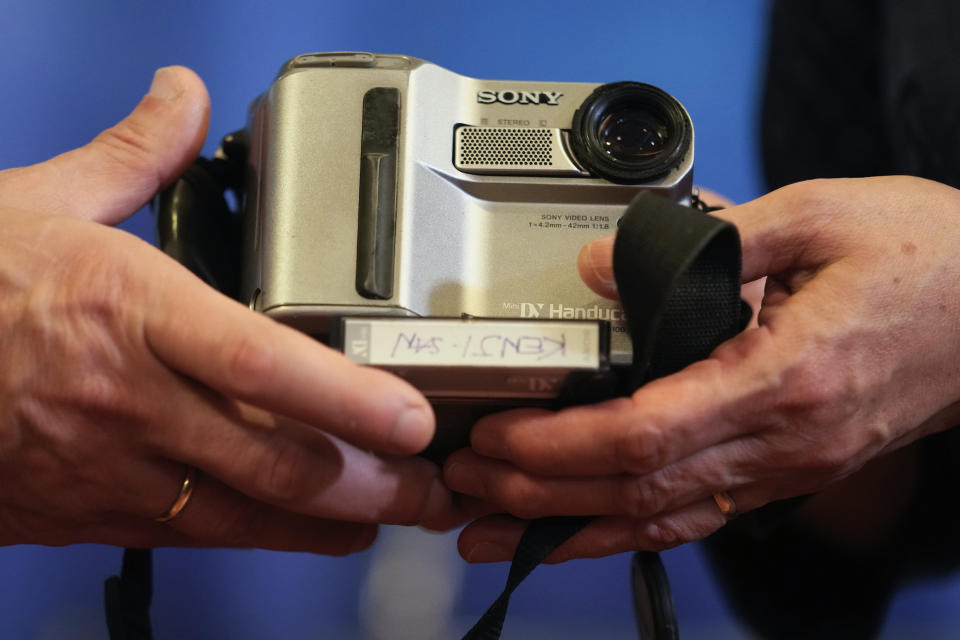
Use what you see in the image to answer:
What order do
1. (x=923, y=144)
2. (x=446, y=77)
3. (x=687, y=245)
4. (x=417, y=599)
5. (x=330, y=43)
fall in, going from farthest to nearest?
(x=330, y=43) < (x=923, y=144) < (x=417, y=599) < (x=446, y=77) < (x=687, y=245)

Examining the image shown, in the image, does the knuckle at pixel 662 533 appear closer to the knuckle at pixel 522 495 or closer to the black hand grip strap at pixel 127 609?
the knuckle at pixel 522 495

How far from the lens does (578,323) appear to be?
0.62 m

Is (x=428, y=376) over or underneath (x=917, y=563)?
over

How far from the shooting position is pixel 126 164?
820mm

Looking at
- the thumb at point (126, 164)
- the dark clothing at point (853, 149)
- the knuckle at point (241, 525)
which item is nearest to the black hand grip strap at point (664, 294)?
the knuckle at point (241, 525)

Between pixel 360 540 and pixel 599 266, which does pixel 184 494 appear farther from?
pixel 599 266

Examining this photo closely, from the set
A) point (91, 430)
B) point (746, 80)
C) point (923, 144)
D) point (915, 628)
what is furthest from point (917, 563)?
point (91, 430)

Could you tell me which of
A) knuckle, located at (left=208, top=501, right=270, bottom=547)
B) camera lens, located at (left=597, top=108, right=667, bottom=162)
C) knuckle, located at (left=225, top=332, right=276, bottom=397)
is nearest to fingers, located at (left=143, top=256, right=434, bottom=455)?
knuckle, located at (left=225, top=332, right=276, bottom=397)

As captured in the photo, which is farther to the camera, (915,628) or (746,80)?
(746,80)

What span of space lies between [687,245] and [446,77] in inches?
12.0

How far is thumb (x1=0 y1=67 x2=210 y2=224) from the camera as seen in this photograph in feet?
2.59

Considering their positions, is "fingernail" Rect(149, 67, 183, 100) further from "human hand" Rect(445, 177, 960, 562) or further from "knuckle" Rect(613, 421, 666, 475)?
"knuckle" Rect(613, 421, 666, 475)

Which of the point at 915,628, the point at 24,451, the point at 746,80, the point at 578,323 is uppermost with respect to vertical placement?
the point at 746,80

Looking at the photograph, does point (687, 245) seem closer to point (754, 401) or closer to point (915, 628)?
point (754, 401)
